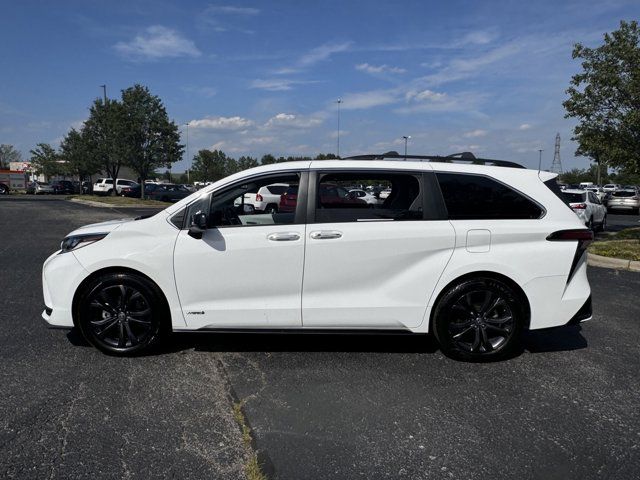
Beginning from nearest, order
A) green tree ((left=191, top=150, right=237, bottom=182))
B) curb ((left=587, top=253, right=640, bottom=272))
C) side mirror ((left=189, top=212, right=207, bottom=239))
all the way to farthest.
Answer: side mirror ((left=189, top=212, right=207, bottom=239)), curb ((left=587, top=253, right=640, bottom=272)), green tree ((left=191, top=150, right=237, bottom=182))

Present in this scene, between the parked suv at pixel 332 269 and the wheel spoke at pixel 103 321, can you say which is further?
the wheel spoke at pixel 103 321

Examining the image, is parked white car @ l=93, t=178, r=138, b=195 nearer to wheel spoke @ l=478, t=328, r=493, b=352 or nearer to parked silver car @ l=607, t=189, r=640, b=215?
parked silver car @ l=607, t=189, r=640, b=215

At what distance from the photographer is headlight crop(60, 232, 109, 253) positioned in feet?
14.2

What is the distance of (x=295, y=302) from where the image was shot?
421 cm

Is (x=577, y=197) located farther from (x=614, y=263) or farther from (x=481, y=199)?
(x=481, y=199)

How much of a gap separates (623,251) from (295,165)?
8.80 meters

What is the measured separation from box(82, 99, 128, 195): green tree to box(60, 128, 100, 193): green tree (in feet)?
1.85

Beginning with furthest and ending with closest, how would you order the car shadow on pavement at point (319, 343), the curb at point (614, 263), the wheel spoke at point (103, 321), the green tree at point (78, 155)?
the green tree at point (78, 155) → the curb at point (614, 263) → the car shadow on pavement at point (319, 343) → the wheel spoke at point (103, 321)

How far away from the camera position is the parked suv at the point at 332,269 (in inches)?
165

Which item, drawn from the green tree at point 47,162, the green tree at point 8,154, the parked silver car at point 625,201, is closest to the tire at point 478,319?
the parked silver car at point 625,201

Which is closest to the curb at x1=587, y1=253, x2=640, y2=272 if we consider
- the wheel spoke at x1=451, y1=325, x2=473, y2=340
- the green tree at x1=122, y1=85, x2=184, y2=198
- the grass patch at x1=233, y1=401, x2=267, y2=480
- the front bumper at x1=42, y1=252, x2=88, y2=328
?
the wheel spoke at x1=451, y1=325, x2=473, y2=340

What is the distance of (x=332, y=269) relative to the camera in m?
4.20

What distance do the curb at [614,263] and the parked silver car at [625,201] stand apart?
19952mm

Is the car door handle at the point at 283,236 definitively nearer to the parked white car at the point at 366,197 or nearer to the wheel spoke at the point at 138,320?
the parked white car at the point at 366,197
